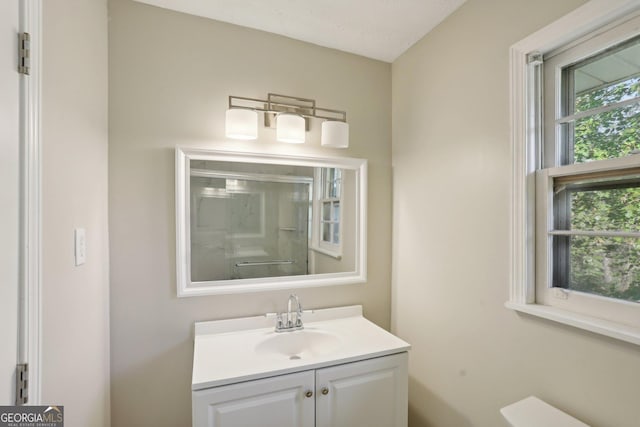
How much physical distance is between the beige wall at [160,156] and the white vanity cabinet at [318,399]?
1.63ft

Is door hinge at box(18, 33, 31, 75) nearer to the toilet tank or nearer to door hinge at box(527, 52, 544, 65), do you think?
door hinge at box(527, 52, 544, 65)

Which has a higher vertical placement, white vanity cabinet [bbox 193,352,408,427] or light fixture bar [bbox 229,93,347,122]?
light fixture bar [bbox 229,93,347,122]

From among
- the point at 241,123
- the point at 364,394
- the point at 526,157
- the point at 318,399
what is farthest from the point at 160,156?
the point at 526,157

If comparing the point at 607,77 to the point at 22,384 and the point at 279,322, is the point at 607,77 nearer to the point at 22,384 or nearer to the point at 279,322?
the point at 279,322

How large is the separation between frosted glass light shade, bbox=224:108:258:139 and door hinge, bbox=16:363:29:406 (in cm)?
115

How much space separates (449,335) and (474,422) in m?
0.38

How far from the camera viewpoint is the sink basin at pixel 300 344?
1529mm

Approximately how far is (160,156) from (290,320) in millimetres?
1110

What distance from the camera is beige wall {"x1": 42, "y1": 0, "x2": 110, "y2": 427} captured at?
2.73ft

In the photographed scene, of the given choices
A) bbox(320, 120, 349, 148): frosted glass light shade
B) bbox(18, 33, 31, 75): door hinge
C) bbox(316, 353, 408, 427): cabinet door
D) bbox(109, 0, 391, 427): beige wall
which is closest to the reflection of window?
bbox(320, 120, 349, 148): frosted glass light shade

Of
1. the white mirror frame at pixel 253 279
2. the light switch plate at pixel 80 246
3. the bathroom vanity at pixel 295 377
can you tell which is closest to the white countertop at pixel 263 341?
the bathroom vanity at pixel 295 377

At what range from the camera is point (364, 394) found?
1.34 m

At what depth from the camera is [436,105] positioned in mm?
1593

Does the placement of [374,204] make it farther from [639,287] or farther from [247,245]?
[639,287]
